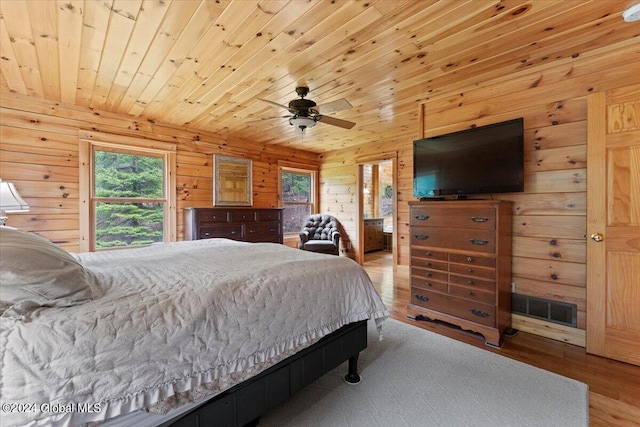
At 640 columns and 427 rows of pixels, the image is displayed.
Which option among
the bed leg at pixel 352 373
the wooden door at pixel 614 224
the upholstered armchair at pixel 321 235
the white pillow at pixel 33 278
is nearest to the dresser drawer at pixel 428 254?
the wooden door at pixel 614 224

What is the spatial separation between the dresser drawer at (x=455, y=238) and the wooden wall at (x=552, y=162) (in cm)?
53

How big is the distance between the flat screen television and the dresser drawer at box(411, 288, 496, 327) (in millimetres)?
1042

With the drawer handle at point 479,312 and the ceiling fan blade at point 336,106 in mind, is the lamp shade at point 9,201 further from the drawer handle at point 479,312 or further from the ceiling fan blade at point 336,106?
the drawer handle at point 479,312

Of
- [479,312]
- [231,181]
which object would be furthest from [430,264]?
[231,181]

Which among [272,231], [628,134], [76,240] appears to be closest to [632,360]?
[628,134]

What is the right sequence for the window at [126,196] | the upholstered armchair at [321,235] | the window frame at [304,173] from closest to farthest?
the window at [126,196], the upholstered armchair at [321,235], the window frame at [304,173]

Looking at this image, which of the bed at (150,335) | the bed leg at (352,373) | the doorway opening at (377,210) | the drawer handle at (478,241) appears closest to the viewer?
the bed at (150,335)

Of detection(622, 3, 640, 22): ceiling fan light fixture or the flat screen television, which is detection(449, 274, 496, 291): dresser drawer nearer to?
the flat screen television

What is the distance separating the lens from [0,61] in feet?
7.70

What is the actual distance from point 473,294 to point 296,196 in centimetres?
415

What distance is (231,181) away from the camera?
4777 millimetres

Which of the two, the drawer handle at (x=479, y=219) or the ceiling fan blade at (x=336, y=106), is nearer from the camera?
the drawer handle at (x=479, y=219)

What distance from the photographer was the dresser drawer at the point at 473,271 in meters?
2.41

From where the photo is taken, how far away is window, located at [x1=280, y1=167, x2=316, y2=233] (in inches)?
228
